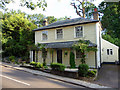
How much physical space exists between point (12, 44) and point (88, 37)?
14796 millimetres

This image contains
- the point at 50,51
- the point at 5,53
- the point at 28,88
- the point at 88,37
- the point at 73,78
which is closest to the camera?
the point at 28,88

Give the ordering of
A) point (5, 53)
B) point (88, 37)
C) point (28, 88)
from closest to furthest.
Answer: point (28, 88)
point (88, 37)
point (5, 53)

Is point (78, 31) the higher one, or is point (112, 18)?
point (112, 18)

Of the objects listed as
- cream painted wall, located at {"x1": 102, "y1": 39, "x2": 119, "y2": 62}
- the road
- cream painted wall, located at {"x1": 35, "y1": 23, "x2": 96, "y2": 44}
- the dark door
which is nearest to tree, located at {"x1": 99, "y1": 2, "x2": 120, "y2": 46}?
cream painted wall, located at {"x1": 102, "y1": 39, "x2": 119, "y2": 62}

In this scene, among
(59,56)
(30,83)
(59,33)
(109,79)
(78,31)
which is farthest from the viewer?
(59,33)

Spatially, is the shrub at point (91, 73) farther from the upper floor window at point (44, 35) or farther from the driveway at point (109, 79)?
the upper floor window at point (44, 35)

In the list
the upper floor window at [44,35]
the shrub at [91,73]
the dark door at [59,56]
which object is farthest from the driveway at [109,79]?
the upper floor window at [44,35]

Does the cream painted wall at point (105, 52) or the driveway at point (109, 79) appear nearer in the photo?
the driveway at point (109, 79)

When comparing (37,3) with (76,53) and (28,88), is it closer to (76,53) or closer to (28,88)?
(28,88)

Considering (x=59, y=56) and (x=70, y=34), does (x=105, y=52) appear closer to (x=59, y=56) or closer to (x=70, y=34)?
(x=70, y=34)

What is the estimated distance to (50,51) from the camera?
16.6 meters

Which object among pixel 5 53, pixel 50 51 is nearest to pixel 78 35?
pixel 50 51

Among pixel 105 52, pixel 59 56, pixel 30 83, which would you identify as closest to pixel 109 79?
pixel 30 83

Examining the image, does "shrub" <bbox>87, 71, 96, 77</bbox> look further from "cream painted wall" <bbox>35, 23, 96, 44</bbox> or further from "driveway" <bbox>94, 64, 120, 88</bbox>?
"cream painted wall" <bbox>35, 23, 96, 44</bbox>
